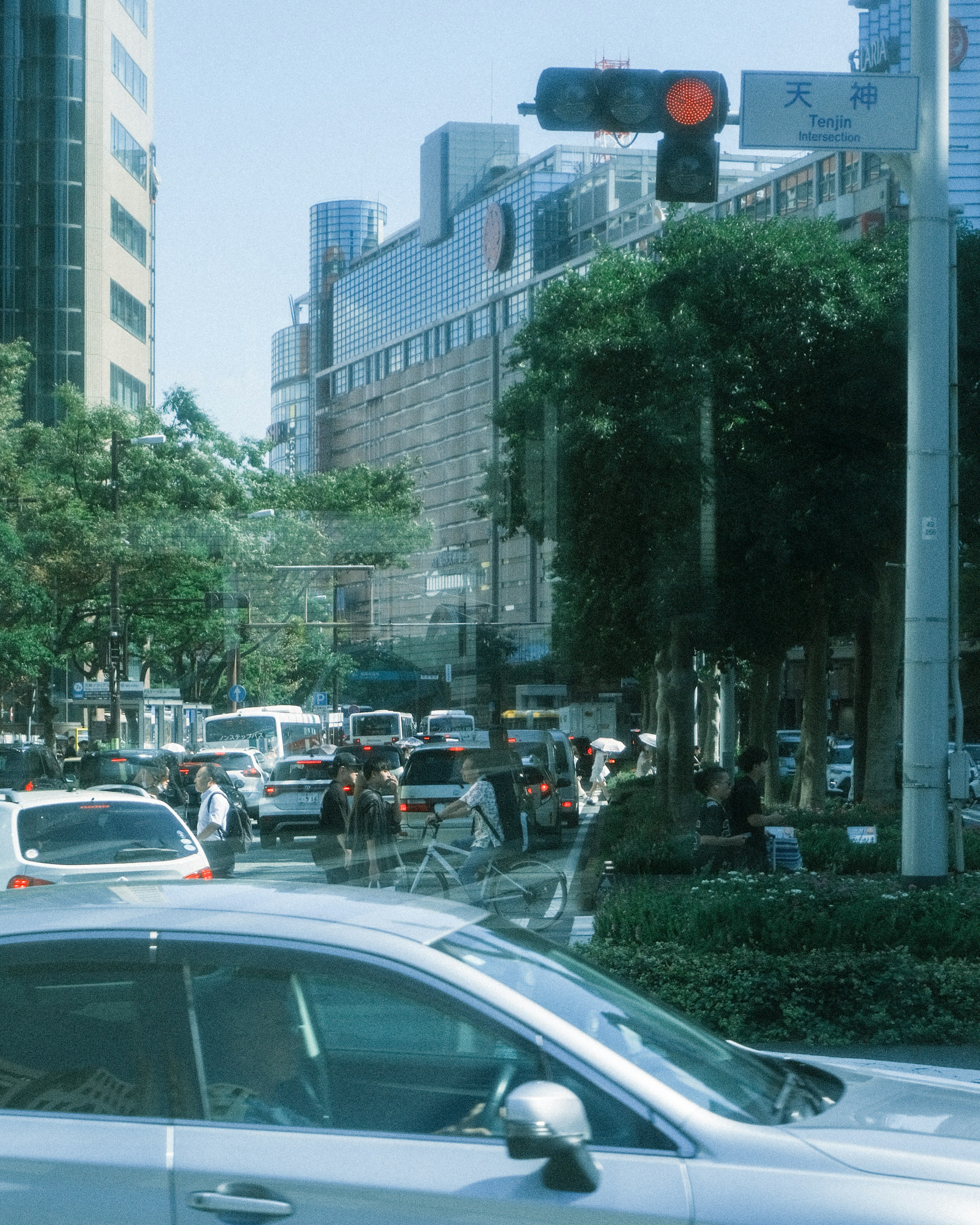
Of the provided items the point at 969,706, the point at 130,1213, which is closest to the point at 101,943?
the point at 130,1213

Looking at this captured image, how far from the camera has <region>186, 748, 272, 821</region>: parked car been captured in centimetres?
2998

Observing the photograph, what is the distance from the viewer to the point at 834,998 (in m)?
8.29

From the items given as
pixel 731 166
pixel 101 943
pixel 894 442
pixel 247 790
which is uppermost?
pixel 731 166

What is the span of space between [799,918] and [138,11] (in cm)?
6978

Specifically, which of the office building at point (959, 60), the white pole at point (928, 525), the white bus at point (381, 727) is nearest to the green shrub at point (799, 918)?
the white pole at point (928, 525)

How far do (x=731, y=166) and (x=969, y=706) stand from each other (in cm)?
6180

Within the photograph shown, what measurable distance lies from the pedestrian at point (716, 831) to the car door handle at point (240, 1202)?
781 centimetres

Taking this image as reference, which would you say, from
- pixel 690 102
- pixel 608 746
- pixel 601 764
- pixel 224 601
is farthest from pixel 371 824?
pixel 601 764

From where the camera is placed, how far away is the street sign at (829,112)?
831cm

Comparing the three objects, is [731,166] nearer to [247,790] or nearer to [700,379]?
[247,790]

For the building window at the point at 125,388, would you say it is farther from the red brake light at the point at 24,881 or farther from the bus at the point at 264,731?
the red brake light at the point at 24,881

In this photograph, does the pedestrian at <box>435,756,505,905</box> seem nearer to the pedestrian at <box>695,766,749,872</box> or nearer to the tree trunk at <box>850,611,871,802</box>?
the pedestrian at <box>695,766,749,872</box>

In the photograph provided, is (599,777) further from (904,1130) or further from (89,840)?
(904,1130)

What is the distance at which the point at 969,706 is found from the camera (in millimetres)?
63031
